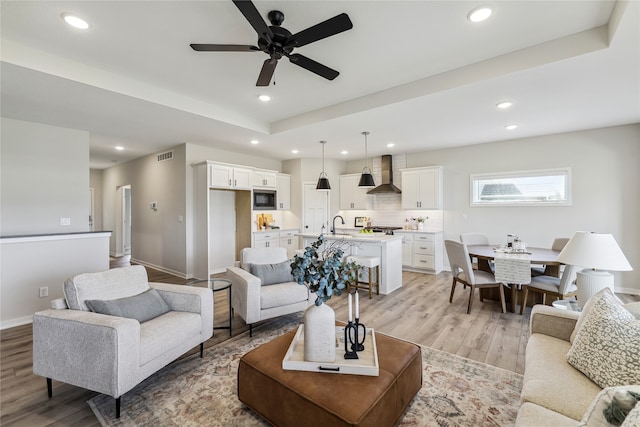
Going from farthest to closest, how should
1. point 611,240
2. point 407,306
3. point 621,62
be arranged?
point 407,306, point 621,62, point 611,240

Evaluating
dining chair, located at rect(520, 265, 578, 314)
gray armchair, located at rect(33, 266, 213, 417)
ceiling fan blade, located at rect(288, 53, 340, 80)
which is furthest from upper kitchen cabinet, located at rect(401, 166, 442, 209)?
gray armchair, located at rect(33, 266, 213, 417)

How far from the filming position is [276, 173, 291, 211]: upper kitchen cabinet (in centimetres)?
684

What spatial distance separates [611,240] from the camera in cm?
211

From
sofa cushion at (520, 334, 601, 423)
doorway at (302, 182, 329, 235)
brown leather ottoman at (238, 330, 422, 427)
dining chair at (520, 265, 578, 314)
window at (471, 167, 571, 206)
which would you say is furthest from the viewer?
doorway at (302, 182, 329, 235)

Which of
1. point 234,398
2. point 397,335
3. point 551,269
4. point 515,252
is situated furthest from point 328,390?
point 551,269

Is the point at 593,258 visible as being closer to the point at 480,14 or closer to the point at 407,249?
the point at 480,14

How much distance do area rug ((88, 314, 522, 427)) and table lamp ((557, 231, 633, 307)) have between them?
3.07 feet

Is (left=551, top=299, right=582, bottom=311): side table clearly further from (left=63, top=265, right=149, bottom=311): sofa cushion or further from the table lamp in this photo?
(left=63, top=265, right=149, bottom=311): sofa cushion

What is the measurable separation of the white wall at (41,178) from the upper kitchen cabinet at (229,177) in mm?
1939

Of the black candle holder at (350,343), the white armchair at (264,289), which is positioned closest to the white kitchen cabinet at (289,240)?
the white armchair at (264,289)

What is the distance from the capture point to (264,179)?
636 centimetres

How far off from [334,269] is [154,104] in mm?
3191

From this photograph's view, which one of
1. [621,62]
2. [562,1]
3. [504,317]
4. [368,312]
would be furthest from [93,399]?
[621,62]

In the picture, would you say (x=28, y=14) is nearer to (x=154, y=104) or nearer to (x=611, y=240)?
(x=154, y=104)
